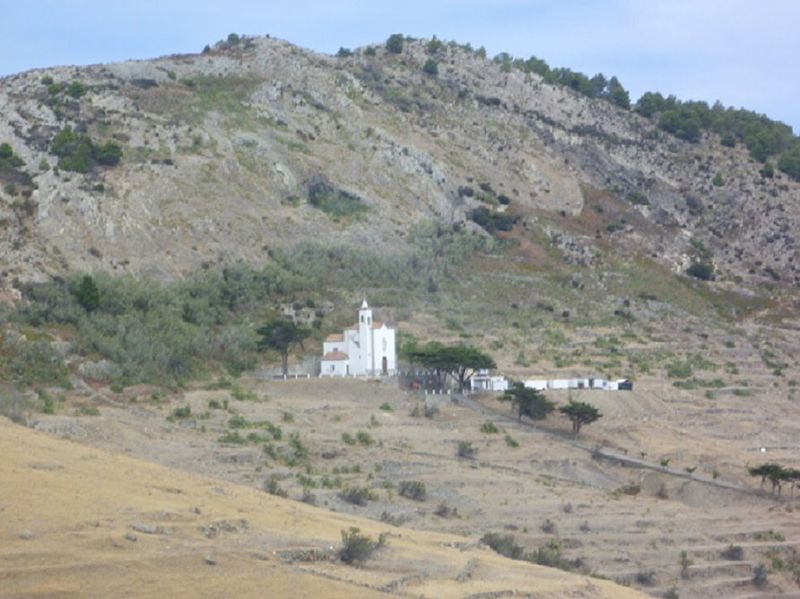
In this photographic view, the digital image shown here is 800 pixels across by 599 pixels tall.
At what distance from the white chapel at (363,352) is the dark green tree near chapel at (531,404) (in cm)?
740

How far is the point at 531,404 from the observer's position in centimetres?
6019

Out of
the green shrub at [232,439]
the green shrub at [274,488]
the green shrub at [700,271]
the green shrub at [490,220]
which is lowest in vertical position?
the green shrub at [274,488]

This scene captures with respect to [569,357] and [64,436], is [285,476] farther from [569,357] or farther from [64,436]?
[569,357]

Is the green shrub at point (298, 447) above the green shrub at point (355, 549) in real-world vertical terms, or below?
above

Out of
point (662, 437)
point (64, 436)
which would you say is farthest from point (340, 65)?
point (64, 436)

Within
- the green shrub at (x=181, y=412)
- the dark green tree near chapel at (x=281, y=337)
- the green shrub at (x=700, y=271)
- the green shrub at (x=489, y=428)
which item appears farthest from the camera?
the green shrub at (x=700, y=271)

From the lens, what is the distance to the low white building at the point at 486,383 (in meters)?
65.6

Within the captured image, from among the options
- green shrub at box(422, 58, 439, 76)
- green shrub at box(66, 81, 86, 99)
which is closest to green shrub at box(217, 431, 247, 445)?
green shrub at box(66, 81, 86, 99)

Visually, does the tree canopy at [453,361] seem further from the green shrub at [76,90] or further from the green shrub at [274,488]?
the green shrub at [76,90]

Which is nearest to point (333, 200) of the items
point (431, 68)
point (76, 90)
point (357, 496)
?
point (76, 90)

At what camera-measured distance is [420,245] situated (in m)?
86.2

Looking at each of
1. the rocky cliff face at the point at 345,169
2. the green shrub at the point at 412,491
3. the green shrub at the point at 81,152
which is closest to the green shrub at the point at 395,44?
the rocky cliff face at the point at 345,169

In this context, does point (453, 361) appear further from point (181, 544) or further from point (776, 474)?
point (181, 544)

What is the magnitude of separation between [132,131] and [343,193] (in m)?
12.5
